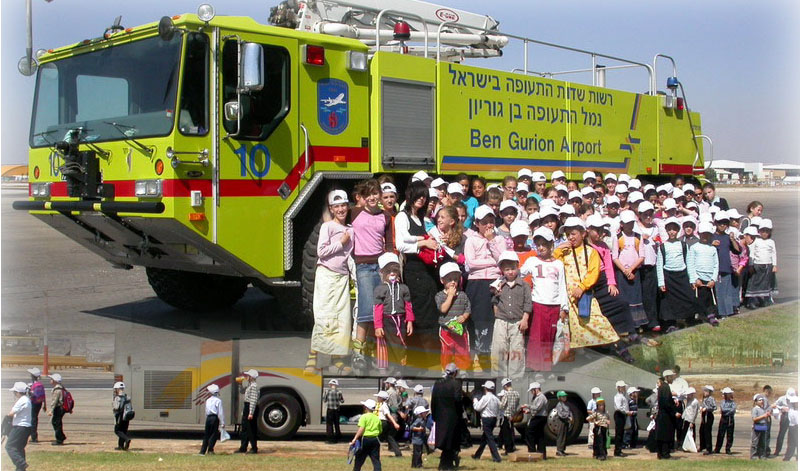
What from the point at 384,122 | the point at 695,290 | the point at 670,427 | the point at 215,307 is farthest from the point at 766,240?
the point at 215,307

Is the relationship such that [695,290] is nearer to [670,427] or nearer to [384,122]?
[670,427]

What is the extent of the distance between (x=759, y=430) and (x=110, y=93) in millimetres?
7006

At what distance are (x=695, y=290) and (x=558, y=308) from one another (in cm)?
385

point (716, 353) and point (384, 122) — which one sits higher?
point (384, 122)

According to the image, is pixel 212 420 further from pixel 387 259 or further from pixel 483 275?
pixel 483 275

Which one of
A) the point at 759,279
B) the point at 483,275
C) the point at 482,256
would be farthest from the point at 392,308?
the point at 759,279

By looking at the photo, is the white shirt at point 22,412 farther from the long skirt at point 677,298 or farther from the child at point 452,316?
the long skirt at point 677,298

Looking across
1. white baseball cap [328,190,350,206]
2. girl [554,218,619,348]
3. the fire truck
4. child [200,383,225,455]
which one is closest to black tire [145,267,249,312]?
the fire truck

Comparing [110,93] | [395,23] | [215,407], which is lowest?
[215,407]

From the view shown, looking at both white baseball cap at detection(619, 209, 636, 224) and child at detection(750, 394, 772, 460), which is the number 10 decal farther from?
child at detection(750, 394, 772, 460)

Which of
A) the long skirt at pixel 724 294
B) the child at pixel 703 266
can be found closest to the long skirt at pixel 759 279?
the long skirt at pixel 724 294

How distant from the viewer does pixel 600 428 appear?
9273mm

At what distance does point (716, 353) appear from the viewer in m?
10.3

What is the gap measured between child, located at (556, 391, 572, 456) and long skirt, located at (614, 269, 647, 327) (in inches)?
69.8
